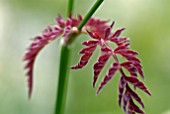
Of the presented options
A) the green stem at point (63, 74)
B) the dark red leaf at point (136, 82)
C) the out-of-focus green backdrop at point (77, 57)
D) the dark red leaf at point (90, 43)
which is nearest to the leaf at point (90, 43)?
the dark red leaf at point (90, 43)

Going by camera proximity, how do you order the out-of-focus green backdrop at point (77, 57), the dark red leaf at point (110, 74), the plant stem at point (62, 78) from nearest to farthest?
the dark red leaf at point (110, 74) < the plant stem at point (62, 78) < the out-of-focus green backdrop at point (77, 57)

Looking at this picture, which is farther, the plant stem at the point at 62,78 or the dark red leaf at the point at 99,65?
the plant stem at the point at 62,78

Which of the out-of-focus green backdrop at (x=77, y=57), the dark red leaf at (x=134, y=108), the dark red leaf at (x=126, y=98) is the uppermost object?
the out-of-focus green backdrop at (x=77, y=57)

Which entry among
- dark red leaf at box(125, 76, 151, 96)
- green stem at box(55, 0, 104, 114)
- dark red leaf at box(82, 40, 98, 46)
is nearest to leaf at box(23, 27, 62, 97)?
green stem at box(55, 0, 104, 114)

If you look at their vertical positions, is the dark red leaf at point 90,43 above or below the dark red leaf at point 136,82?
above

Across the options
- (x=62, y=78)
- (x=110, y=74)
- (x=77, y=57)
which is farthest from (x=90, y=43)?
(x=77, y=57)

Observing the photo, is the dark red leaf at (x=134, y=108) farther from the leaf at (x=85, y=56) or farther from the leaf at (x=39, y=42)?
the leaf at (x=39, y=42)
